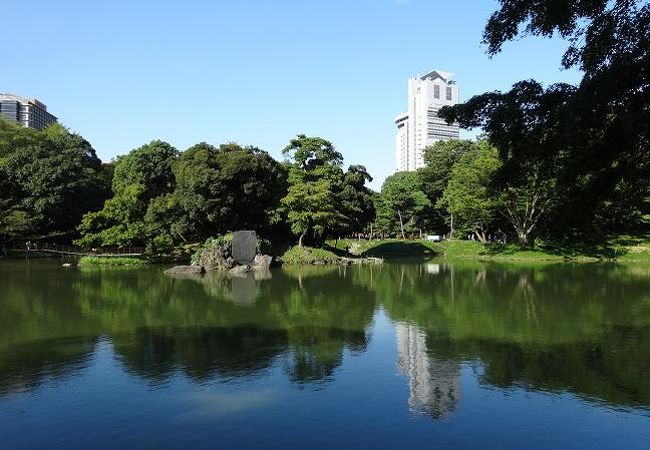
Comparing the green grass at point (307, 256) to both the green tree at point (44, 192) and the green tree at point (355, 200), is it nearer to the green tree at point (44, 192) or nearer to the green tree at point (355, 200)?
the green tree at point (355, 200)

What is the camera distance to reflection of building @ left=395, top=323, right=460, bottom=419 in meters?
8.27

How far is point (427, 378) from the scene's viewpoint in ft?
31.7

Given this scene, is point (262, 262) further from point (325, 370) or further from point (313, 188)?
point (325, 370)

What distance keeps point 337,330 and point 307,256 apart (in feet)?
77.5

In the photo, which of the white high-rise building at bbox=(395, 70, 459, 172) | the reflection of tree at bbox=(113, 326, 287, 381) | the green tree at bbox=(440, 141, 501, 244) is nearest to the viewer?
the reflection of tree at bbox=(113, 326, 287, 381)

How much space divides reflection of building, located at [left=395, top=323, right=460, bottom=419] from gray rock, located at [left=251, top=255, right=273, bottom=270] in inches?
816

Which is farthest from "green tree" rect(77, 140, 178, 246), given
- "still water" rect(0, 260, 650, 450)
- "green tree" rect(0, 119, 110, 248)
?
"still water" rect(0, 260, 650, 450)

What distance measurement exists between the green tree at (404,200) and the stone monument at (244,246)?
26973 millimetres

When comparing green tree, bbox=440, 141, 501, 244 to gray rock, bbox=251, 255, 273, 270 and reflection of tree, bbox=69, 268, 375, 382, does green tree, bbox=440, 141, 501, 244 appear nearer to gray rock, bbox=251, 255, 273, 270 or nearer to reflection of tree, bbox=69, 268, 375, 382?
gray rock, bbox=251, 255, 273, 270

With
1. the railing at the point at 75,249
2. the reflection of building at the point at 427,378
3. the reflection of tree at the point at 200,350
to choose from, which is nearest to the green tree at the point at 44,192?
the railing at the point at 75,249

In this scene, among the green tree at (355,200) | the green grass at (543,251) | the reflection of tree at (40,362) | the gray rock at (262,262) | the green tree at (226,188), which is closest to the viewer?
the reflection of tree at (40,362)

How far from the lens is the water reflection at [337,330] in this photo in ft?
32.0

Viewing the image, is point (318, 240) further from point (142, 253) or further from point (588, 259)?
point (588, 259)

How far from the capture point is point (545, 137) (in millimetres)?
7441
